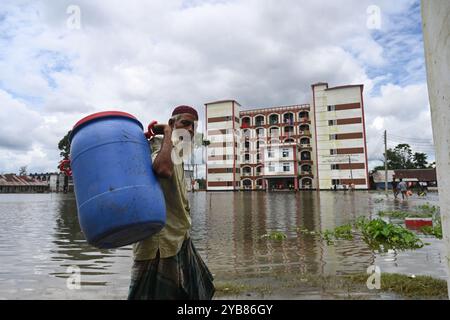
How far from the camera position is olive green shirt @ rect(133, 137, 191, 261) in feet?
7.02

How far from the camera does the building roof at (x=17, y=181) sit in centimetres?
8075

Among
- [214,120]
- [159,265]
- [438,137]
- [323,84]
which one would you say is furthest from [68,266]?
[214,120]

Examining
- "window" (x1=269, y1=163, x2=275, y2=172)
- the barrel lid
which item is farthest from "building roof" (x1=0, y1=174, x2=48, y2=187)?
the barrel lid

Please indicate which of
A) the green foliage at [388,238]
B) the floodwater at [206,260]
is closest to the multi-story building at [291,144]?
the green foliage at [388,238]

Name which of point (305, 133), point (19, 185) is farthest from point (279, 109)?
point (19, 185)

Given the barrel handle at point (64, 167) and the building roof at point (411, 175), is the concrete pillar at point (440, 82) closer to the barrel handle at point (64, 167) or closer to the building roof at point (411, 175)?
the barrel handle at point (64, 167)

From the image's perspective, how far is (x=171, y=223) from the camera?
2.21 meters

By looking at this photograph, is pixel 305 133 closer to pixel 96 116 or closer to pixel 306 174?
pixel 306 174

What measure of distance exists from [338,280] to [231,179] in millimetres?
55279

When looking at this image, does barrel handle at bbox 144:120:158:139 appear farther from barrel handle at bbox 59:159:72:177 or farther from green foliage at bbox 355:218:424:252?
green foliage at bbox 355:218:424:252

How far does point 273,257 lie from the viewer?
5852mm

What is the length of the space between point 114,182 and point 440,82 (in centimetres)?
182

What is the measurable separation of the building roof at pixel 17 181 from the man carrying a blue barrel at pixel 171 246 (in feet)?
302
